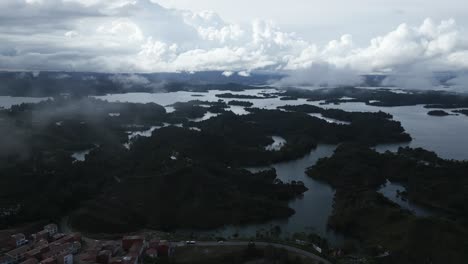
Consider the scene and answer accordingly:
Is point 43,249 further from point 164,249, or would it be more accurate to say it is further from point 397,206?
point 397,206

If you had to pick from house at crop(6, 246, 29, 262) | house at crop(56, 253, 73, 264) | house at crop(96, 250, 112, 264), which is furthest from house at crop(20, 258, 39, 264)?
house at crop(96, 250, 112, 264)

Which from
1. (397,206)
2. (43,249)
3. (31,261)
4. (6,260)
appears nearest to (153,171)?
(43,249)

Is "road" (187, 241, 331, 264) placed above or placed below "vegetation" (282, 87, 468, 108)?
below

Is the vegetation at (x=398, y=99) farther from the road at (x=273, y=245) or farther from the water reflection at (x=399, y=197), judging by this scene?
the road at (x=273, y=245)

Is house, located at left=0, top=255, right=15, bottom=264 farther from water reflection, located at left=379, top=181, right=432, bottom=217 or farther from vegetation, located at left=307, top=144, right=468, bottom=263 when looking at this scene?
water reflection, located at left=379, top=181, right=432, bottom=217

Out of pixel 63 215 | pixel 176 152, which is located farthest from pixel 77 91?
pixel 63 215

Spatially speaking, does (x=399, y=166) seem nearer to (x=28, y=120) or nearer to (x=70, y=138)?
(x=70, y=138)

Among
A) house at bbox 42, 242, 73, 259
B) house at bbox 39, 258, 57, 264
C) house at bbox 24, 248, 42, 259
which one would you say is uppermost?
→ house at bbox 39, 258, 57, 264

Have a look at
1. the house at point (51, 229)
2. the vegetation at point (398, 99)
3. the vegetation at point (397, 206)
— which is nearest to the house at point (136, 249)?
the house at point (51, 229)
